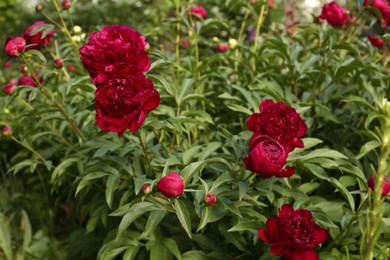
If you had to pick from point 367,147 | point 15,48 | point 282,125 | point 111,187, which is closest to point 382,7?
point 367,147

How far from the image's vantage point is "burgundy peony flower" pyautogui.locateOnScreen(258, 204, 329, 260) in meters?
1.16

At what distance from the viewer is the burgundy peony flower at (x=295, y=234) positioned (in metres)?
1.16

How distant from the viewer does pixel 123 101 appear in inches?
45.3

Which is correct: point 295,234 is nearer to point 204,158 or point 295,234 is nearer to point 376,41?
point 204,158

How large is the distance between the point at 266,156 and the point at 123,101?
0.40 meters

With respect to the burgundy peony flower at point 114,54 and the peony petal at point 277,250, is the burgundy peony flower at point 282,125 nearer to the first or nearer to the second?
the peony petal at point 277,250

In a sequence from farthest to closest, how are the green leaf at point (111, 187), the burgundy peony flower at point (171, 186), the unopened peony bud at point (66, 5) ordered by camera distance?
1. the unopened peony bud at point (66, 5)
2. the green leaf at point (111, 187)
3. the burgundy peony flower at point (171, 186)

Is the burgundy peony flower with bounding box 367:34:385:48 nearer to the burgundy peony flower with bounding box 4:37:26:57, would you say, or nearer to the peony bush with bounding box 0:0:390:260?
the peony bush with bounding box 0:0:390:260

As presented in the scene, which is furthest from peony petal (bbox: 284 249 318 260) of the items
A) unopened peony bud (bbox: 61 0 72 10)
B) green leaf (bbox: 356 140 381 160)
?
unopened peony bud (bbox: 61 0 72 10)

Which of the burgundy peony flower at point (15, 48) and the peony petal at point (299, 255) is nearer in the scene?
the peony petal at point (299, 255)

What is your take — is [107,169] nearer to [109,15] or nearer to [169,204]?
[169,204]

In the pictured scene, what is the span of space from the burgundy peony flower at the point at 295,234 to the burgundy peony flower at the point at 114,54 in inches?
22.8

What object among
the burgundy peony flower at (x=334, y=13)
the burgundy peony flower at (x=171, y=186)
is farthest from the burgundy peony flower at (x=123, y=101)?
the burgundy peony flower at (x=334, y=13)

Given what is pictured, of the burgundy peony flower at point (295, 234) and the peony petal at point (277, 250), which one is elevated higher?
the burgundy peony flower at point (295, 234)
